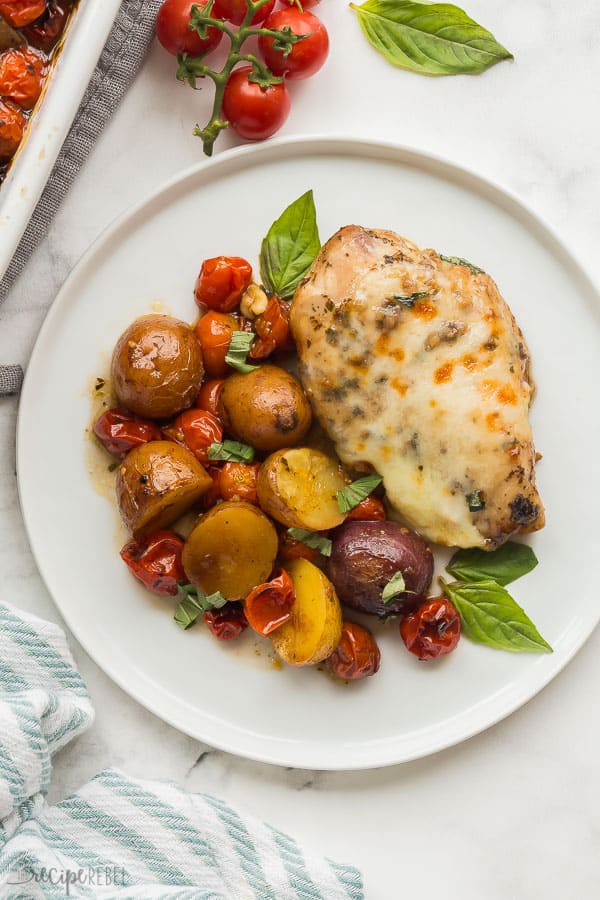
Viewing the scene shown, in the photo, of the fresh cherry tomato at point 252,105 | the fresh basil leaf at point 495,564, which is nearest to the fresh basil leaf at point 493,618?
the fresh basil leaf at point 495,564

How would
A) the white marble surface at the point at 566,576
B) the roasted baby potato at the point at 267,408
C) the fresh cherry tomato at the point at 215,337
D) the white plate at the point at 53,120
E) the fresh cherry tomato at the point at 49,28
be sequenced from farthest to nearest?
the white marble surface at the point at 566,576
the fresh cherry tomato at the point at 215,337
the roasted baby potato at the point at 267,408
the fresh cherry tomato at the point at 49,28
the white plate at the point at 53,120

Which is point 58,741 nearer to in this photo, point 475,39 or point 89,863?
point 89,863

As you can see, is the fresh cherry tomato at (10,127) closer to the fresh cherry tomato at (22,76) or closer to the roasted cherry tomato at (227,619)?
the fresh cherry tomato at (22,76)

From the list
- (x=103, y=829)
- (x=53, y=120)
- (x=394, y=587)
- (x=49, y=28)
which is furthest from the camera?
(x=103, y=829)

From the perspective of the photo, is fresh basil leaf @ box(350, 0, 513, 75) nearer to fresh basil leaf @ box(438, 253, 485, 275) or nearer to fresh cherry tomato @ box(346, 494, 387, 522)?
fresh basil leaf @ box(438, 253, 485, 275)

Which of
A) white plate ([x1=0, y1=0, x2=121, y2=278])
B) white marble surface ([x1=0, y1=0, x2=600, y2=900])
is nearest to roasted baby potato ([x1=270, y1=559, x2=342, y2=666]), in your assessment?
white marble surface ([x1=0, y1=0, x2=600, y2=900])

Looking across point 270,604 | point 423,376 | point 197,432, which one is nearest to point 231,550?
point 270,604

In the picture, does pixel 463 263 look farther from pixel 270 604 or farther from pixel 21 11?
pixel 21 11

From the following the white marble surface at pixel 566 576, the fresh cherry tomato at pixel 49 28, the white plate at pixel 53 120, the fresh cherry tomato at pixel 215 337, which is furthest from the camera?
the white marble surface at pixel 566 576
